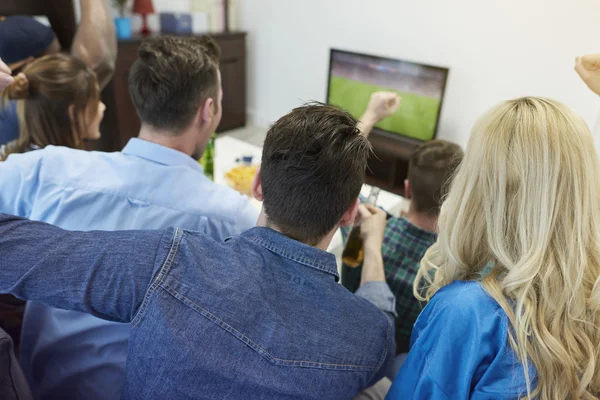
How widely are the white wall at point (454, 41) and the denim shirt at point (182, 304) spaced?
9.29ft

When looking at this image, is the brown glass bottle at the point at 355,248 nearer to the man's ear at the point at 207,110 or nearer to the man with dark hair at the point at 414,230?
the man with dark hair at the point at 414,230

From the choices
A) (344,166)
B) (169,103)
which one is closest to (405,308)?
(344,166)

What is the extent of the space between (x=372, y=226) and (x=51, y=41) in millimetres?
1889

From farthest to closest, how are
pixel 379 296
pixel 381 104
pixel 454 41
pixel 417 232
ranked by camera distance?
pixel 454 41, pixel 381 104, pixel 417 232, pixel 379 296

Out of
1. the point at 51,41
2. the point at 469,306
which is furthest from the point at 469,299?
the point at 51,41

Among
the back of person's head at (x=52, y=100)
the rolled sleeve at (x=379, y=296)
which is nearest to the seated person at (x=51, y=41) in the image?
the back of person's head at (x=52, y=100)

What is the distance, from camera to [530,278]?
767 mm

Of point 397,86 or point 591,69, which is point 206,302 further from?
point 397,86

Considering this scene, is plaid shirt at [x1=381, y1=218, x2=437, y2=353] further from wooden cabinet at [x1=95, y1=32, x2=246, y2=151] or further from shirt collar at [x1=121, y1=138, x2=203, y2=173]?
wooden cabinet at [x1=95, y1=32, x2=246, y2=151]

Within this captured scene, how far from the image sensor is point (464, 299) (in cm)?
80

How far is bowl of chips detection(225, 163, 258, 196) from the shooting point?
6.22ft

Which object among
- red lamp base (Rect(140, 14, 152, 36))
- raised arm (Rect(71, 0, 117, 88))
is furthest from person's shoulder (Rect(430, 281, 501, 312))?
red lamp base (Rect(140, 14, 152, 36))

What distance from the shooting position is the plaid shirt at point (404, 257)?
4.68 feet

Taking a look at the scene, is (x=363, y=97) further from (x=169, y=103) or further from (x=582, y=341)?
(x=582, y=341)
